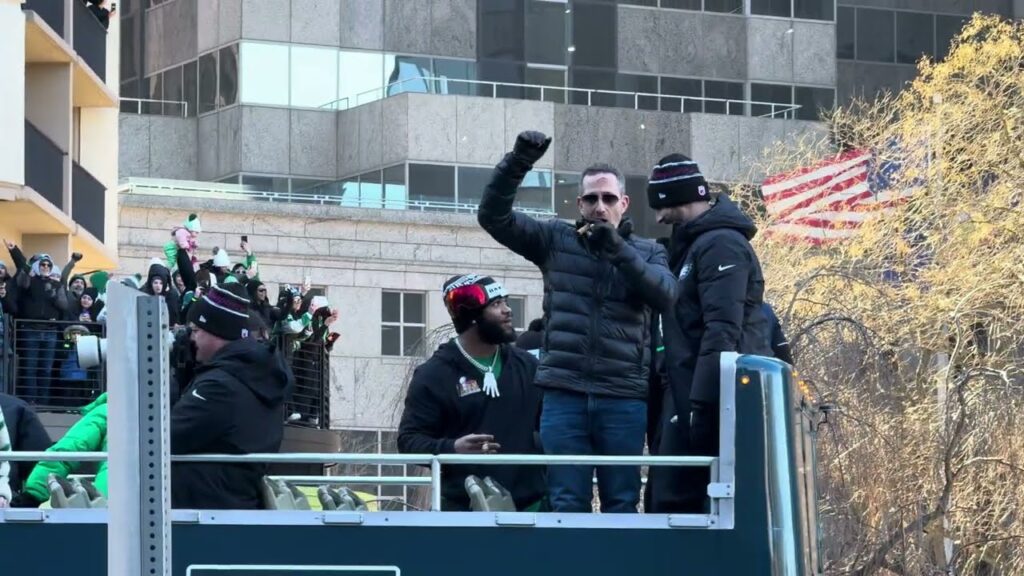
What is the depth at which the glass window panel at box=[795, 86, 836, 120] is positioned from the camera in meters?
62.7

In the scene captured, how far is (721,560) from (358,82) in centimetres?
5080

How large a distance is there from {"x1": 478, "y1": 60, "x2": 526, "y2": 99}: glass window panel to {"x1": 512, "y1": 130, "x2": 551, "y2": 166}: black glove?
48.8 metres

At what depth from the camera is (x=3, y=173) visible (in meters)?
30.8

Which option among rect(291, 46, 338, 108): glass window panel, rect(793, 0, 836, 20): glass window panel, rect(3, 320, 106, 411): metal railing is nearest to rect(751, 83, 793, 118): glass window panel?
rect(793, 0, 836, 20): glass window panel

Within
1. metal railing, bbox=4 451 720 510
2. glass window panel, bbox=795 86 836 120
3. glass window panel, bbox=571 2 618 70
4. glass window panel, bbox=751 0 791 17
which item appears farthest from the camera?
glass window panel, bbox=751 0 791 17

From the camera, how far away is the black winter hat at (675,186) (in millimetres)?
9648

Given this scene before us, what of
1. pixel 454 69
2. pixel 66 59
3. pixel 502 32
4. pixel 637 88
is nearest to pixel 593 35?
pixel 637 88

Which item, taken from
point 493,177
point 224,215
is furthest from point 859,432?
point 224,215

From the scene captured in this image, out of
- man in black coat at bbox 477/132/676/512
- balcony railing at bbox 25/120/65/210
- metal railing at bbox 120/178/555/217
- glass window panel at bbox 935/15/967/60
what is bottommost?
man in black coat at bbox 477/132/676/512

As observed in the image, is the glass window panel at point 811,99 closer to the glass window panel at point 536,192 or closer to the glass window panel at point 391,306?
the glass window panel at point 536,192

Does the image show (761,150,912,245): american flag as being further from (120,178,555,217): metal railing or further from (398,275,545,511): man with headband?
(398,275,545,511): man with headband

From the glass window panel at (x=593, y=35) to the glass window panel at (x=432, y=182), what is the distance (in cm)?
638

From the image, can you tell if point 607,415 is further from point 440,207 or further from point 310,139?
point 310,139

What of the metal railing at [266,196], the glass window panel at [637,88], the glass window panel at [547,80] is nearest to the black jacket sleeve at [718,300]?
the metal railing at [266,196]
